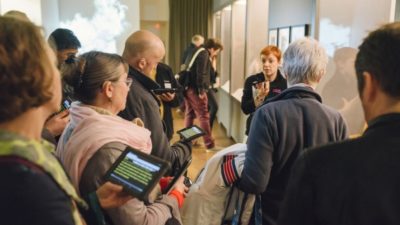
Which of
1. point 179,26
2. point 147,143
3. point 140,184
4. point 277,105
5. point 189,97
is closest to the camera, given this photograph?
point 140,184

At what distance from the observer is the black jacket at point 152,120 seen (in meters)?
1.84

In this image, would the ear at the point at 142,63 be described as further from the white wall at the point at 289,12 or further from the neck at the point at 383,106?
the white wall at the point at 289,12

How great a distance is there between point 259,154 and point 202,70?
3.83 metres

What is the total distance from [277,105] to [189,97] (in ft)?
13.2

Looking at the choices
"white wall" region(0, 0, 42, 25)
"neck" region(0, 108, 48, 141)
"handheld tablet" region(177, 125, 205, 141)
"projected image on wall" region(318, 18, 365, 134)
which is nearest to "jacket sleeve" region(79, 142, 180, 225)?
"neck" region(0, 108, 48, 141)

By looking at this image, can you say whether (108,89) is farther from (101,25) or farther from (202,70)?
(202,70)

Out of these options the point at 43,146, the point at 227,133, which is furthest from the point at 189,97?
the point at 43,146

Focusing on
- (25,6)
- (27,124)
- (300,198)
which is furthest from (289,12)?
(27,124)

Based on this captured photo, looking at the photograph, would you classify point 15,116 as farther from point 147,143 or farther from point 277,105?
point 277,105

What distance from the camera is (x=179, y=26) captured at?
941 cm

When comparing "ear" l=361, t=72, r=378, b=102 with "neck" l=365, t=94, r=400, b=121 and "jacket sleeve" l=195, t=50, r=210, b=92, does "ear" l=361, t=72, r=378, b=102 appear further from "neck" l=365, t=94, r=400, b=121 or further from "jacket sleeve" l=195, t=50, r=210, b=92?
"jacket sleeve" l=195, t=50, r=210, b=92

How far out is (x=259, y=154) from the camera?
5.25ft

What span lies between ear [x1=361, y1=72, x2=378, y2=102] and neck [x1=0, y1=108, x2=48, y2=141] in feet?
2.46

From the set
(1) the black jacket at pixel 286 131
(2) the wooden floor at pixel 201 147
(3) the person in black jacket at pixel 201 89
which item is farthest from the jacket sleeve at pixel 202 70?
(1) the black jacket at pixel 286 131
